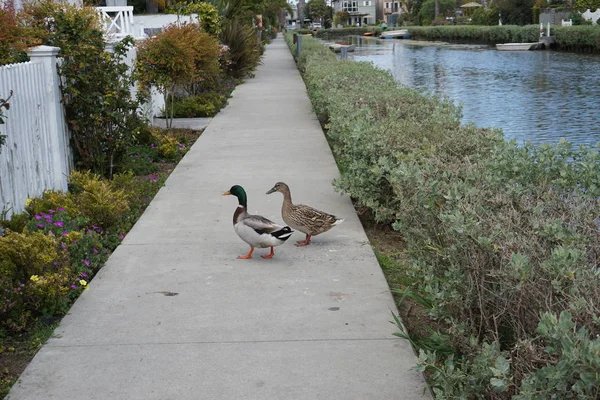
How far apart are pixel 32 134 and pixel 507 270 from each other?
19.5 ft

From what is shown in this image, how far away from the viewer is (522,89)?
2888 cm

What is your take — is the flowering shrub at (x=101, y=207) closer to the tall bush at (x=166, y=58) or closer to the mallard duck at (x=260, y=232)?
the mallard duck at (x=260, y=232)

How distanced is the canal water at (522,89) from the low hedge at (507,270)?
5701 millimetres

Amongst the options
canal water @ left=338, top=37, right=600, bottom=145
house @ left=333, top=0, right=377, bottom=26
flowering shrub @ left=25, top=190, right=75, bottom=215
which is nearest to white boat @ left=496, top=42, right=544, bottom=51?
canal water @ left=338, top=37, right=600, bottom=145

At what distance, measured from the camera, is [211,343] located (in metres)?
5.10

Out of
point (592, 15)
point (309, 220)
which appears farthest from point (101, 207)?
point (592, 15)

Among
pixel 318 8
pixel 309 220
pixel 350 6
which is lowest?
pixel 309 220

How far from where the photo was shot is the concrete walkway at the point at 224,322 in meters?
4.52

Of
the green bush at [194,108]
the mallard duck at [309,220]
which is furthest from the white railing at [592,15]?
the mallard duck at [309,220]

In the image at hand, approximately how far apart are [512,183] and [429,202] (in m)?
0.73

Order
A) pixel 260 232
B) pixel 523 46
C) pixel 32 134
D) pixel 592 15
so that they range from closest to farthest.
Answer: pixel 260 232, pixel 32 134, pixel 523 46, pixel 592 15

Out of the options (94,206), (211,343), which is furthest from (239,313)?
(94,206)

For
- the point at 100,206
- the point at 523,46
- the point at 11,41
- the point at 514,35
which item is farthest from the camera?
the point at 514,35

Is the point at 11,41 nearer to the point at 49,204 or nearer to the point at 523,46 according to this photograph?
the point at 49,204
